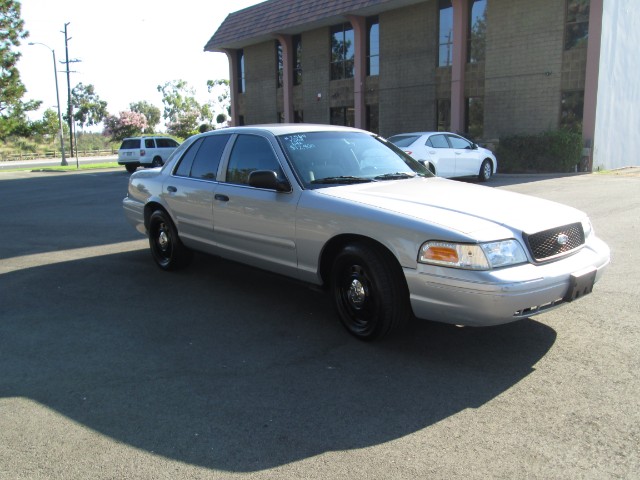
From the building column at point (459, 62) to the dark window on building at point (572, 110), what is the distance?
357cm

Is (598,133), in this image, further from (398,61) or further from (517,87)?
(398,61)

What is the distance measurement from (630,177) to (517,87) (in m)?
5.17

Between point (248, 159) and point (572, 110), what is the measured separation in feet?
53.4

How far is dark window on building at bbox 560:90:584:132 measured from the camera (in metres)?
18.4

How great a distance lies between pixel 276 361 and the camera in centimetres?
407

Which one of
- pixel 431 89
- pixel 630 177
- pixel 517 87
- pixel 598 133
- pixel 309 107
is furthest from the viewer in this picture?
pixel 309 107

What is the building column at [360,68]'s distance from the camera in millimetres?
23925

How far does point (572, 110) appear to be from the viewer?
1861 cm

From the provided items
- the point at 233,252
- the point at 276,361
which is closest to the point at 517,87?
Result: the point at 233,252

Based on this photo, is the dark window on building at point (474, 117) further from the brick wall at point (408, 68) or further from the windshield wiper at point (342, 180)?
the windshield wiper at point (342, 180)

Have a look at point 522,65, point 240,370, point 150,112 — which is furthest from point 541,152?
point 150,112

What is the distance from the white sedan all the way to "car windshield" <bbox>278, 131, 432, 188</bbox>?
856 cm

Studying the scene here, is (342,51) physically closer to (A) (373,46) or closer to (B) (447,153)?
(A) (373,46)

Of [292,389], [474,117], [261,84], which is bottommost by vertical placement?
[292,389]
